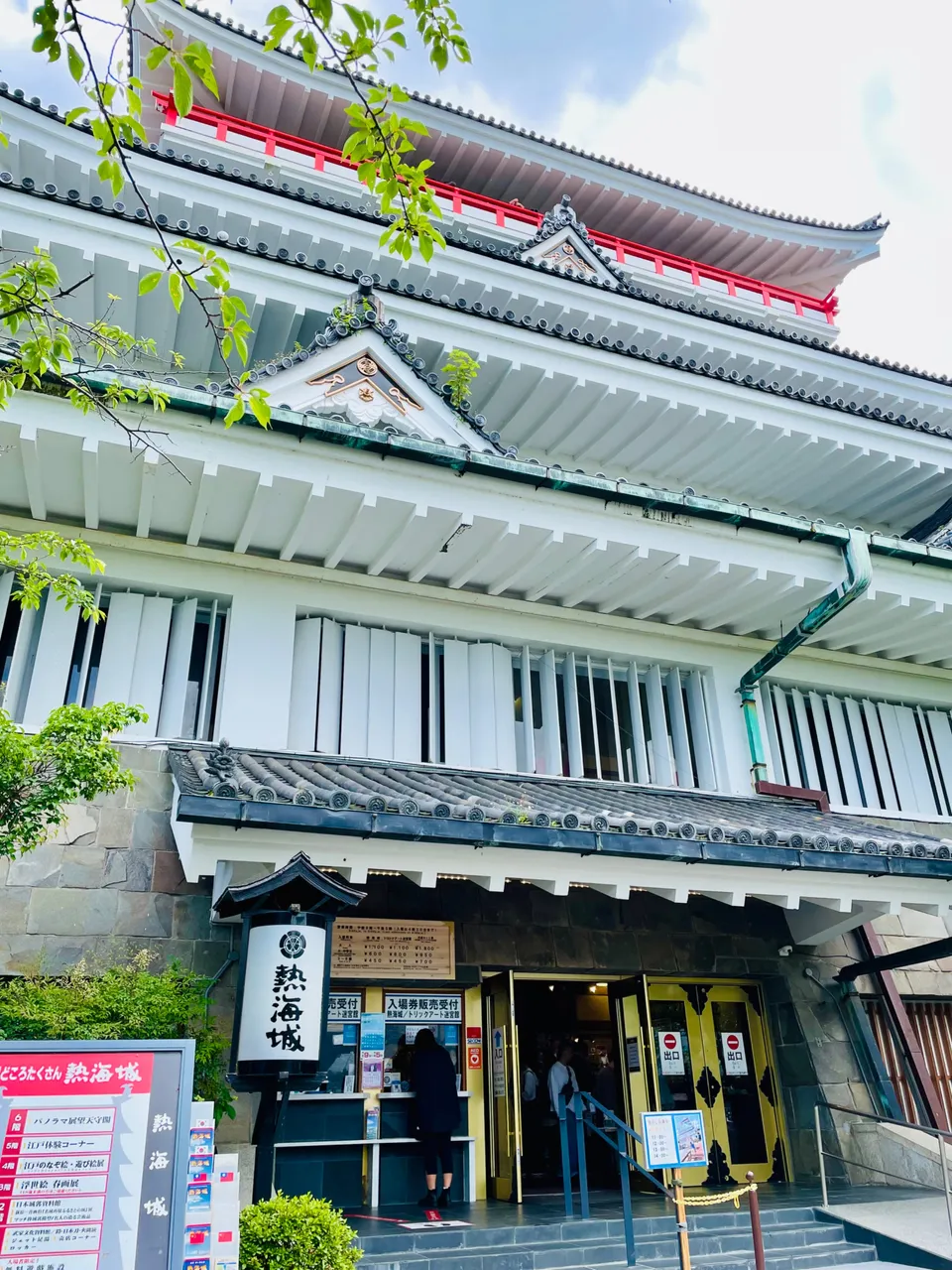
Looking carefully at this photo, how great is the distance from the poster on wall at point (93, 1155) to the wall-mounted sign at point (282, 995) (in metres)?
1.40

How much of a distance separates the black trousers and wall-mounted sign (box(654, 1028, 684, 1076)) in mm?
2674

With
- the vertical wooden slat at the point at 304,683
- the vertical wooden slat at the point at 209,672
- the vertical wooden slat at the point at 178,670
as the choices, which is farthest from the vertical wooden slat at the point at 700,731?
the vertical wooden slat at the point at 178,670

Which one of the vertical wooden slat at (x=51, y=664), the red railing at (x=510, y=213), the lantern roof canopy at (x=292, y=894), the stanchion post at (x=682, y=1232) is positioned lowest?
the stanchion post at (x=682, y=1232)

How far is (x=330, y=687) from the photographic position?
9.14 m

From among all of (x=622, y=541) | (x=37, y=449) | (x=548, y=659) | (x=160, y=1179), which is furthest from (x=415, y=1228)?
(x=37, y=449)

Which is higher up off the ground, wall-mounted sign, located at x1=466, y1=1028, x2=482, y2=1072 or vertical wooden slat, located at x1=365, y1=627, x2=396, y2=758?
vertical wooden slat, located at x1=365, y1=627, x2=396, y2=758

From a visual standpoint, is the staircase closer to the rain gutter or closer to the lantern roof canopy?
the lantern roof canopy

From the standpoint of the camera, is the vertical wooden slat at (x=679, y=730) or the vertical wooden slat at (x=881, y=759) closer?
the vertical wooden slat at (x=679, y=730)

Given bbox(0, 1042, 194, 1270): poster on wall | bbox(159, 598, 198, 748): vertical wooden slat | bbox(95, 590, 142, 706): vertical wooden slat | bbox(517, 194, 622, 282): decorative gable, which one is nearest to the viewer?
bbox(0, 1042, 194, 1270): poster on wall

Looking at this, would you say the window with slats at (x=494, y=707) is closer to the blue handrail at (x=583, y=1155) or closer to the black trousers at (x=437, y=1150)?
the blue handrail at (x=583, y=1155)

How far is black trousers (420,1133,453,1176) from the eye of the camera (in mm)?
7875

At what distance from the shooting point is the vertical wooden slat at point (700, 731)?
1047 cm

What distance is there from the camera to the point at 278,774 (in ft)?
23.4

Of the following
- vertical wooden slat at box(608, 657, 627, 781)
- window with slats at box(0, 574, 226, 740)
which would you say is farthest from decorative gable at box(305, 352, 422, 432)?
vertical wooden slat at box(608, 657, 627, 781)
